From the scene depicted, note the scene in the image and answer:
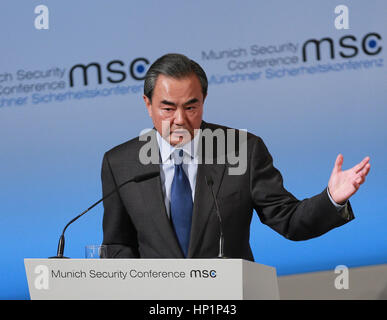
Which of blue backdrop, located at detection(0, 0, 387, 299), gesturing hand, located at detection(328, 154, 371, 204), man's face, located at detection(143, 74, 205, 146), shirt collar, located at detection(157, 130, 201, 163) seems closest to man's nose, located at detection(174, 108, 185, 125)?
man's face, located at detection(143, 74, 205, 146)

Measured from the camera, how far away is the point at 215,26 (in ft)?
12.5

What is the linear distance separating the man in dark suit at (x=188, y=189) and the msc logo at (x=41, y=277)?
696 mm

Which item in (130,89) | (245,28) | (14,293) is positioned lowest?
(14,293)

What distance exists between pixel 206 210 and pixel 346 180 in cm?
61

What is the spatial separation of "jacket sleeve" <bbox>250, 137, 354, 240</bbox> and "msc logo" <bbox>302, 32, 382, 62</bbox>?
1.32 metres

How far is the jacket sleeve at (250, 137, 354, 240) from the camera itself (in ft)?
7.07

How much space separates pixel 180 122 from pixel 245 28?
1.53m

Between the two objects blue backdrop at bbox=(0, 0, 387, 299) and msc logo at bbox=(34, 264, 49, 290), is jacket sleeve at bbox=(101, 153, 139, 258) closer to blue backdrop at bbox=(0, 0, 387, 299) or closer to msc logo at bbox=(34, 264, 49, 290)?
msc logo at bbox=(34, 264, 49, 290)

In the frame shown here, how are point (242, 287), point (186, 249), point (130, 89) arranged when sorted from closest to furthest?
point (242, 287), point (186, 249), point (130, 89)

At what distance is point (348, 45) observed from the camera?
12.0ft

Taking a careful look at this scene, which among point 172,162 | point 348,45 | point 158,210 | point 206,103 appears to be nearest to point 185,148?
point 172,162
